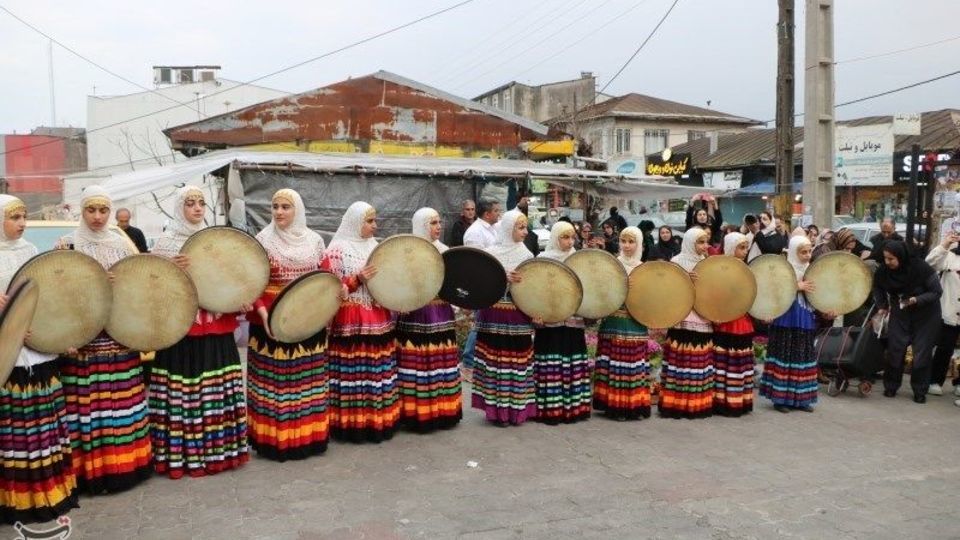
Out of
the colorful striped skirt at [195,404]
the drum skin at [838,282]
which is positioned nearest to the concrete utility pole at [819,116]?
the drum skin at [838,282]

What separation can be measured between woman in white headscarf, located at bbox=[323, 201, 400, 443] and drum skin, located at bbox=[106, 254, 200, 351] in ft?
3.41

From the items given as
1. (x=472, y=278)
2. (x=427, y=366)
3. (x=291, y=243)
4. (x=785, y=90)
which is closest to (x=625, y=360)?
(x=472, y=278)

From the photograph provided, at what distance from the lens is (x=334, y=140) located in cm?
1438

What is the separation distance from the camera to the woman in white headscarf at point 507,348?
6.09 meters

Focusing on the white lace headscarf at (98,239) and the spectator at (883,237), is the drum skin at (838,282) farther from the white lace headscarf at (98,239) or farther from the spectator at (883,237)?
the white lace headscarf at (98,239)

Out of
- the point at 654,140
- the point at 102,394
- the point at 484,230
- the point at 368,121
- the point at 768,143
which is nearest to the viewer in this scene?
the point at 102,394

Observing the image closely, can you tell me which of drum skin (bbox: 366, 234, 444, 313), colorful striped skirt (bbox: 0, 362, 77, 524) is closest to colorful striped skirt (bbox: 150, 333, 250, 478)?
colorful striped skirt (bbox: 0, 362, 77, 524)

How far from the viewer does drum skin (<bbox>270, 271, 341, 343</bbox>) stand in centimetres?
492

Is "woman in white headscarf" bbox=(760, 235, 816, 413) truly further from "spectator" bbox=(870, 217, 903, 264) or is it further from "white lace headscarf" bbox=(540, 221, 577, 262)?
"white lace headscarf" bbox=(540, 221, 577, 262)

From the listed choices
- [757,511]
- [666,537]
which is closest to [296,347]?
[666,537]

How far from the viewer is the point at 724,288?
649cm

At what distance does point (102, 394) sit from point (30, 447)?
482 mm

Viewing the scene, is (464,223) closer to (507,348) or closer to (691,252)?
(691,252)

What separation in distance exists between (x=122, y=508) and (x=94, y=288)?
1244mm
